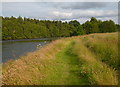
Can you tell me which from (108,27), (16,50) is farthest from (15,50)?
(108,27)

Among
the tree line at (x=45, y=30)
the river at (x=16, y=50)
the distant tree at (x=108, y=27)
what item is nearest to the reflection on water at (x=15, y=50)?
the river at (x=16, y=50)

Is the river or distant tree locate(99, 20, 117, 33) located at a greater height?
distant tree locate(99, 20, 117, 33)

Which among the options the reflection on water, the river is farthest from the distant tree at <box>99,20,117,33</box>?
the reflection on water

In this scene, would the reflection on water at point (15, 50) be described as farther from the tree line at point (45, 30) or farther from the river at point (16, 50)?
the tree line at point (45, 30)

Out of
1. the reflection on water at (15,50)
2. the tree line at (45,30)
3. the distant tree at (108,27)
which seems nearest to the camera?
the reflection on water at (15,50)

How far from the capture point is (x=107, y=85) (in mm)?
4012

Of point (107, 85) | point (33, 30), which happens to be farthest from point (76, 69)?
point (33, 30)

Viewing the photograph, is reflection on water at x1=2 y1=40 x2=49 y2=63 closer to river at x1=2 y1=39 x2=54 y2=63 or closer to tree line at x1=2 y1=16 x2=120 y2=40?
river at x1=2 y1=39 x2=54 y2=63

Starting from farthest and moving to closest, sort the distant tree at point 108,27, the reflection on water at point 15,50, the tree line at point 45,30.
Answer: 1. the tree line at point 45,30
2. the distant tree at point 108,27
3. the reflection on water at point 15,50

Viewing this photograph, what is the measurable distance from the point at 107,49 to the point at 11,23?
261 ft

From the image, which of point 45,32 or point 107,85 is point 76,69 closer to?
point 107,85

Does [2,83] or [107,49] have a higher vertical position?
[107,49]

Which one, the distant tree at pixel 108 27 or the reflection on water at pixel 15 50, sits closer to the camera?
the reflection on water at pixel 15 50

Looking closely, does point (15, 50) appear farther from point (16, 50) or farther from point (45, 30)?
point (45, 30)
